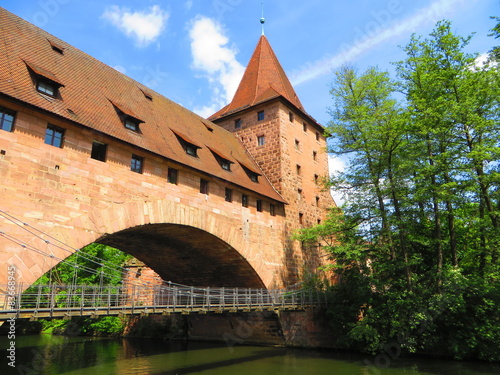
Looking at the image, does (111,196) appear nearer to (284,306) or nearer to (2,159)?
(2,159)

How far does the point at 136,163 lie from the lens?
13.0 meters

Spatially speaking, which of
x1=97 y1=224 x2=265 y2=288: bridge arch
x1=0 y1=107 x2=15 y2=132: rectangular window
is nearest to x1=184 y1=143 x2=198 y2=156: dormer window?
x1=97 y1=224 x2=265 y2=288: bridge arch

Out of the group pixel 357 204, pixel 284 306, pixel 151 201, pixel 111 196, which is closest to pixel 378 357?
pixel 284 306

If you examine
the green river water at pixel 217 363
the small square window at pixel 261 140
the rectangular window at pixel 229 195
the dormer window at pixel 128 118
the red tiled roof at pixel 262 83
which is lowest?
the green river water at pixel 217 363

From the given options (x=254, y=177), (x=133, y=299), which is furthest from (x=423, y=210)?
(x=133, y=299)

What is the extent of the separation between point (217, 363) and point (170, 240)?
16.9 ft

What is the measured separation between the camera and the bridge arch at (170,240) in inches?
377

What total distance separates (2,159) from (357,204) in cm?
1254

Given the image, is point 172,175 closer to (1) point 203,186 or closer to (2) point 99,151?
(1) point 203,186

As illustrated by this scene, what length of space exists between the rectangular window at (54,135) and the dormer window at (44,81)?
1182 mm

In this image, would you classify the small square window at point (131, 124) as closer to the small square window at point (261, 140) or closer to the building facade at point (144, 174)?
the building facade at point (144, 174)

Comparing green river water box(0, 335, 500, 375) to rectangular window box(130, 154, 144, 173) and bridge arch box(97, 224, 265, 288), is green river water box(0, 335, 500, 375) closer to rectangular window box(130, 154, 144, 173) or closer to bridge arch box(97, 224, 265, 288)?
bridge arch box(97, 224, 265, 288)

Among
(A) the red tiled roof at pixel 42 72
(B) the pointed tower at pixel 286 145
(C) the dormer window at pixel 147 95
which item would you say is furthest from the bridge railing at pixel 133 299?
(C) the dormer window at pixel 147 95

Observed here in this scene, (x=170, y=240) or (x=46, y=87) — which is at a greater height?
(x=46, y=87)
